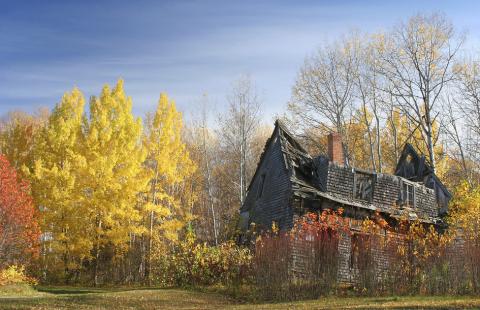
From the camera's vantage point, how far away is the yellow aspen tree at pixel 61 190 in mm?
25406

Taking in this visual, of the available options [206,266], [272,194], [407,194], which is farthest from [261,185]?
[407,194]

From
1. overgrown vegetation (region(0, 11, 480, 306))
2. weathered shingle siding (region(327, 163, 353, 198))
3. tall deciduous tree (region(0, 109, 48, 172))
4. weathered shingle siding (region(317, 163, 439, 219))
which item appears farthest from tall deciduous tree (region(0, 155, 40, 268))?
weathered shingle siding (region(327, 163, 353, 198))

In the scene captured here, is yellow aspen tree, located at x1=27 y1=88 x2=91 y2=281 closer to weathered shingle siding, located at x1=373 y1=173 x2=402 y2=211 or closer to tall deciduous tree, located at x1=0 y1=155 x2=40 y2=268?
tall deciduous tree, located at x1=0 y1=155 x2=40 y2=268

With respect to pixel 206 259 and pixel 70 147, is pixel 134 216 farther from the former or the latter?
pixel 206 259

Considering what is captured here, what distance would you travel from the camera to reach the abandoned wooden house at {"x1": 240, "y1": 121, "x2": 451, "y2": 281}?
21.9 meters

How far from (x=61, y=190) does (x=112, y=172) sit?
272 centimetres

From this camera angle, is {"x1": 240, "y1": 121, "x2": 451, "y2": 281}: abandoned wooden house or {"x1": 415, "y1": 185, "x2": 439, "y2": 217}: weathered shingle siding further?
{"x1": 415, "y1": 185, "x2": 439, "y2": 217}: weathered shingle siding

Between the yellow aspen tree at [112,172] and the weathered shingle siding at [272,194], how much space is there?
238 inches

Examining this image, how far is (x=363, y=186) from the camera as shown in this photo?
23094mm

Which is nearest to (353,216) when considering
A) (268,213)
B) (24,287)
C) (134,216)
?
(268,213)

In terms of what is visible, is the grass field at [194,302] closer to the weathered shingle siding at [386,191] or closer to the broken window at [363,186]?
the broken window at [363,186]

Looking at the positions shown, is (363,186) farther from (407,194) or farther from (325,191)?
(407,194)

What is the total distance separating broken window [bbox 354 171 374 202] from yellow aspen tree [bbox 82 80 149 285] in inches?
437

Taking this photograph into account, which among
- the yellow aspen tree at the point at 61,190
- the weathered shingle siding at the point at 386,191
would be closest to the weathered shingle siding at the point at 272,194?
the weathered shingle siding at the point at 386,191
